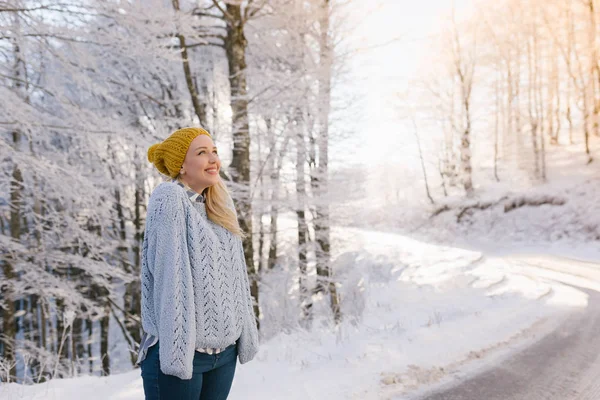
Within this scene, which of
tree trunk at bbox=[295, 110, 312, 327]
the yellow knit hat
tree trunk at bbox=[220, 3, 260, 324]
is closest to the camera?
the yellow knit hat

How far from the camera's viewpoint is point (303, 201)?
34.2ft

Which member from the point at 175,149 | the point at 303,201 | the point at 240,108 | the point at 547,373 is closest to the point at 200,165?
the point at 175,149

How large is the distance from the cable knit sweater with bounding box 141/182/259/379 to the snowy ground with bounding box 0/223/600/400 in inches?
74.3

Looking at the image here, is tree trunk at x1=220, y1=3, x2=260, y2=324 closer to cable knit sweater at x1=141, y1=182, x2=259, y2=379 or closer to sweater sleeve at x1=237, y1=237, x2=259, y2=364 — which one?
sweater sleeve at x1=237, y1=237, x2=259, y2=364

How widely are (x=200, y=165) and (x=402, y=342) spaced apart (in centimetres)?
375

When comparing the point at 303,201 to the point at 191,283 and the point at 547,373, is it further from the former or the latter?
the point at 191,283

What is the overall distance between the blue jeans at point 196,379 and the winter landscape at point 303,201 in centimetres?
174

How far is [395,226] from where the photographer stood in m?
31.6

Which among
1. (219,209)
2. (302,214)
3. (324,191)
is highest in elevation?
(219,209)

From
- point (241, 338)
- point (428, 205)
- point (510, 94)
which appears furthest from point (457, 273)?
point (510, 94)

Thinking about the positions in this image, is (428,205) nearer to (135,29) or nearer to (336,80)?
(336,80)

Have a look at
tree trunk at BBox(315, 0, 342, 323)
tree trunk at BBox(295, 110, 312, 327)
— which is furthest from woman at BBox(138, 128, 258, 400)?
tree trunk at BBox(315, 0, 342, 323)

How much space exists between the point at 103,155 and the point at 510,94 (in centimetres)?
2822

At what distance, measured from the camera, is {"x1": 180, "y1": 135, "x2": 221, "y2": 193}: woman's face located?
1.87 metres
